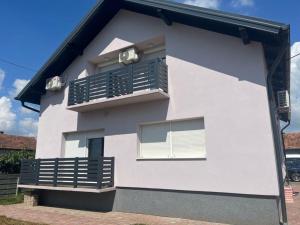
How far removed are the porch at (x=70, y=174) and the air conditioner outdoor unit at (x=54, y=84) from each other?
Result: 3.74 m

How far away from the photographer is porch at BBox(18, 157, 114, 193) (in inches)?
421

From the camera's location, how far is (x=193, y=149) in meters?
9.77

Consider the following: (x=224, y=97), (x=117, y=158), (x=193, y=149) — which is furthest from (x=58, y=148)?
(x=224, y=97)

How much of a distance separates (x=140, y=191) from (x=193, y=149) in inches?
104

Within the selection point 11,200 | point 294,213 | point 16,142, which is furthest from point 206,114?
point 16,142

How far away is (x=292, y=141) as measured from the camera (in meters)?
36.7

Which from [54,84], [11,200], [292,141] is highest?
[54,84]

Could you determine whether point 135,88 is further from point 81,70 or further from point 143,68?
point 81,70

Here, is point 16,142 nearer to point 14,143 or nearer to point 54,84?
point 14,143

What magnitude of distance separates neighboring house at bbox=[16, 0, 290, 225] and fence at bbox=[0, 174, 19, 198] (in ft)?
9.38

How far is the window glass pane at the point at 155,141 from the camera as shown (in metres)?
10.5

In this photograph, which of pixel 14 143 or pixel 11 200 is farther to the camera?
pixel 14 143

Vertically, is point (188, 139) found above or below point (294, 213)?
above

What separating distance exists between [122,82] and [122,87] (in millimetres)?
206
